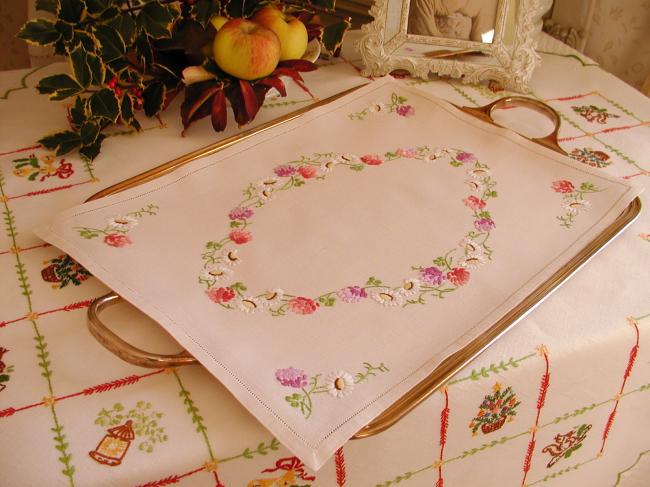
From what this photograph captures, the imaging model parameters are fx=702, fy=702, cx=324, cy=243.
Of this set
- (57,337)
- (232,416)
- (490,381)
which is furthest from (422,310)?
(57,337)

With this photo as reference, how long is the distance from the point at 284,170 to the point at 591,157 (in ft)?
1.38

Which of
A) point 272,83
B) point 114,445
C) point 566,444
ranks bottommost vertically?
point 566,444

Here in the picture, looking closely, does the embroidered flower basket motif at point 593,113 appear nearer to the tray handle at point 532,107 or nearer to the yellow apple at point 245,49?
the tray handle at point 532,107

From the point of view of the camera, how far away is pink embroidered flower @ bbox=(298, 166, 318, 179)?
88cm

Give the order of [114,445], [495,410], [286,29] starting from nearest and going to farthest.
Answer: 1. [114,445]
2. [495,410]
3. [286,29]

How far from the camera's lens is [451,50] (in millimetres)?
1094

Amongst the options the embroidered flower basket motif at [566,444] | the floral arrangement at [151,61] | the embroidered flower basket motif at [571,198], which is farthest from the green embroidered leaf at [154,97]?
the embroidered flower basket motif at [566,444]

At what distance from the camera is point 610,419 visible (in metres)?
0.79

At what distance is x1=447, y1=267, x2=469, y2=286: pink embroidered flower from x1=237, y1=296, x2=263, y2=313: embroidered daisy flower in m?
0.20

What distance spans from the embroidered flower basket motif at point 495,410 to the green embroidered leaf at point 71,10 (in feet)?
2.21

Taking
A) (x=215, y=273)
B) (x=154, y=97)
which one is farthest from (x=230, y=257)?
(x=154, y=97)

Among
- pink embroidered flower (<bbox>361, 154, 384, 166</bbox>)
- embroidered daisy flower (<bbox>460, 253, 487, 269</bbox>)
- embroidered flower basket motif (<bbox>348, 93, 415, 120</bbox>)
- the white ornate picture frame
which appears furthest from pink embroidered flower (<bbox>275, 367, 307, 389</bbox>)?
the white ornate picture frame

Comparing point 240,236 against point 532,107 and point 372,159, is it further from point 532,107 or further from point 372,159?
point 532,107

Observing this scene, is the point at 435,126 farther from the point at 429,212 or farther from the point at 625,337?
the point at 625,337
